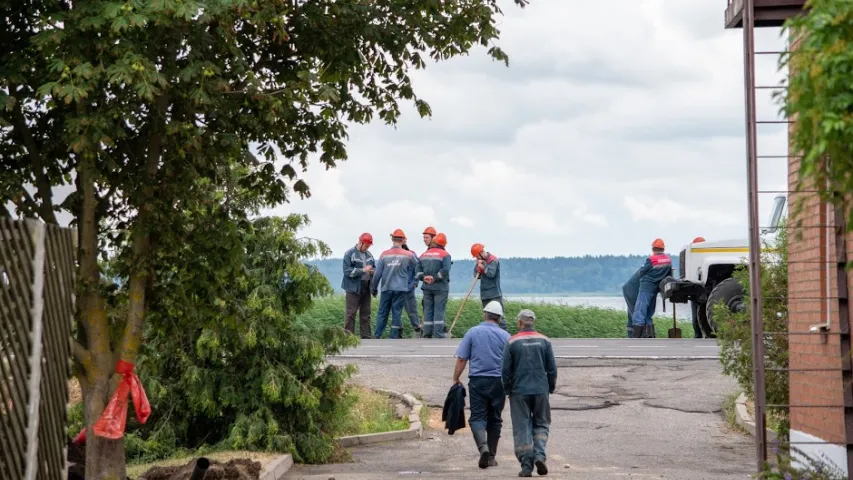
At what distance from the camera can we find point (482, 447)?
46.6 feet

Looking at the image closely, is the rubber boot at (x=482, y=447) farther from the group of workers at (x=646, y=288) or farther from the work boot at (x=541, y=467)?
the group of workers at (x=646, y=288)

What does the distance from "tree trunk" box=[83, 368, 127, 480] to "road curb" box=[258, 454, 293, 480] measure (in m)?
2.08

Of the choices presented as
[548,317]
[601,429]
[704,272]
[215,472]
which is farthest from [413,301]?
[215,472]

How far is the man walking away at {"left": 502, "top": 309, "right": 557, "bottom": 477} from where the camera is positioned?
13578 millimetres

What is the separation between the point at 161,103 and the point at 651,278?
702 inches

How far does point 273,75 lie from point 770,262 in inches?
274

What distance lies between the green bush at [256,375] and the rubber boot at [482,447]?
199cm

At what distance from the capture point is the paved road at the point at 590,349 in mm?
22391

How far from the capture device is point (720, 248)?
992 inches

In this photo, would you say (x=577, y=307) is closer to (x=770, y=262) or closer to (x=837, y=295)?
(x=770, y=262)

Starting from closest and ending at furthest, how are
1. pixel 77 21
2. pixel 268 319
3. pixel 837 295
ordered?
1. pixel 77 21
2. pixel 837 295
3. pixel 268 319

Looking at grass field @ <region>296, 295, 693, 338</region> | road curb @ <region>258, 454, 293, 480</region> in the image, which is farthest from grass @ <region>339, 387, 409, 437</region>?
grass field @ <region>296, 295, 693, 338</region>

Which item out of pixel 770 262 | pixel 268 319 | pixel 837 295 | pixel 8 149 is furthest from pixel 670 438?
pixel 8 149

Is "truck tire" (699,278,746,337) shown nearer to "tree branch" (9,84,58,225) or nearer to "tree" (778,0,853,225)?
"tree branch" (9,84,58,225)
